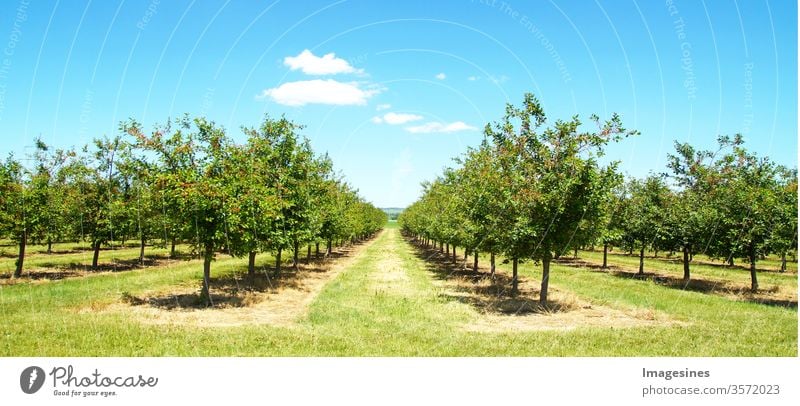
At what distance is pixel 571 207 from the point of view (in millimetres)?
22203

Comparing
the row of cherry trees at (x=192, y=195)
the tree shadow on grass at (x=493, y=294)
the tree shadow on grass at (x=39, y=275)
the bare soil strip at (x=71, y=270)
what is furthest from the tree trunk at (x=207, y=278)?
the tree shadow on grass at (x=39, y=275)

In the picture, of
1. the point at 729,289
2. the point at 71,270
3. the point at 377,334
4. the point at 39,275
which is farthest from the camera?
the point at 71,270

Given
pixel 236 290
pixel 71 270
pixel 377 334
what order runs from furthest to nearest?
pixel 71 270, pixel 236 290, pixel 377 334

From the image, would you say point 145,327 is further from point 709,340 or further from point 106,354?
point 709,340

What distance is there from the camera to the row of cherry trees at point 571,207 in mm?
22031

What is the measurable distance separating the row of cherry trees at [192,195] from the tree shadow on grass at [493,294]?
33.6ft

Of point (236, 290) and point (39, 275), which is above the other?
point (236, 290)

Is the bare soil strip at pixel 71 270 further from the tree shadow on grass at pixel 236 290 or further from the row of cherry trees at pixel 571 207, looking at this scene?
the row of cherry trees at pixel 571 207

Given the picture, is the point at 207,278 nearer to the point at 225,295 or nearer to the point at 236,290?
the point at 225,295

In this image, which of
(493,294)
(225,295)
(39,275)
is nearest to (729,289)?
(493,294)

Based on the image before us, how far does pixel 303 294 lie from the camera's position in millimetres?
29078

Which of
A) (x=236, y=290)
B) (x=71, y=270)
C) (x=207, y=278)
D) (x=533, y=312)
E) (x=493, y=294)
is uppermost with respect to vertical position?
(x=207, y=278)

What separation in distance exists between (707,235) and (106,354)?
37.5 metres

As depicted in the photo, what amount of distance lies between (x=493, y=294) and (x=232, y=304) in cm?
1469
